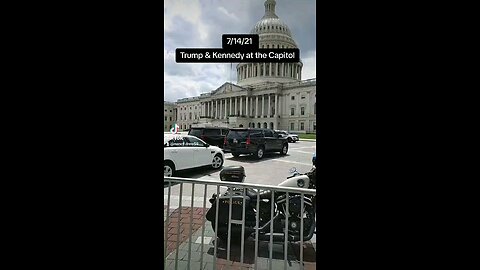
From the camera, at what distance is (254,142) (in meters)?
4.32

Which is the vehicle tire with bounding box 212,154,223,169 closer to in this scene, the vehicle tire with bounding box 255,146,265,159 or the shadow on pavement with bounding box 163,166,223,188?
the shadow on pavement with bounding box 163,166,223,188

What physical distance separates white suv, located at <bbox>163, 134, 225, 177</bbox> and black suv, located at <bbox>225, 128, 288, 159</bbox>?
0.89ft

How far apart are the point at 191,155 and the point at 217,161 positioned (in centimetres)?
46

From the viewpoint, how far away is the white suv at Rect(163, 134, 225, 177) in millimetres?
3433

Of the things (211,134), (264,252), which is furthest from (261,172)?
(211,134)

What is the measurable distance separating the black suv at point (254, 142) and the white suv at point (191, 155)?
27 centimetres

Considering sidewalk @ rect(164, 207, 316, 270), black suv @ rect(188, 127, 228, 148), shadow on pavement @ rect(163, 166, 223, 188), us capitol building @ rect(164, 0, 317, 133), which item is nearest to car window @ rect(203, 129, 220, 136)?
black suv @ rect(188, 127, 228, 148)

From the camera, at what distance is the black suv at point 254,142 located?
4.14m

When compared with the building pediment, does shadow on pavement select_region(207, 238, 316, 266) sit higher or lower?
lower
